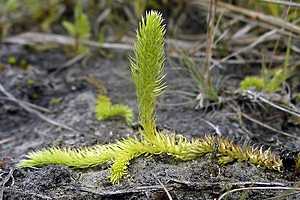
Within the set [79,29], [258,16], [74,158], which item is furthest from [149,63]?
[79,29]

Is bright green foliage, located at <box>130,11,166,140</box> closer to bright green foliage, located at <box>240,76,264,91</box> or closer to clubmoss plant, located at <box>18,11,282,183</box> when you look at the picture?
clubmoss plant, located at <box>18,11,282,183</box>

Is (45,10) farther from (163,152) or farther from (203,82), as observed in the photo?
(163,152)

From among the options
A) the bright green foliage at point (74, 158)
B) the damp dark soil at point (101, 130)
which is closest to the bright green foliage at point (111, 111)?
the damp dark soil at point (101, 130)

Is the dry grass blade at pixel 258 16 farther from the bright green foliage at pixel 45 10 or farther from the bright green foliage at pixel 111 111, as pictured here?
the bright green foliage at pixel 45 10

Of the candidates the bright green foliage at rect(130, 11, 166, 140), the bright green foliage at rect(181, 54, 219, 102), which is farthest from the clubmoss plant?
the bright green foliage at rect(181, 54, 219, 102)

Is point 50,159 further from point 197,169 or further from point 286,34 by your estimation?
point 286,34

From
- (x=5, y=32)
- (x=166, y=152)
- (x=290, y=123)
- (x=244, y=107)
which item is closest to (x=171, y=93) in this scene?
(x=244, y=107)

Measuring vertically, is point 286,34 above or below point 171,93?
above
